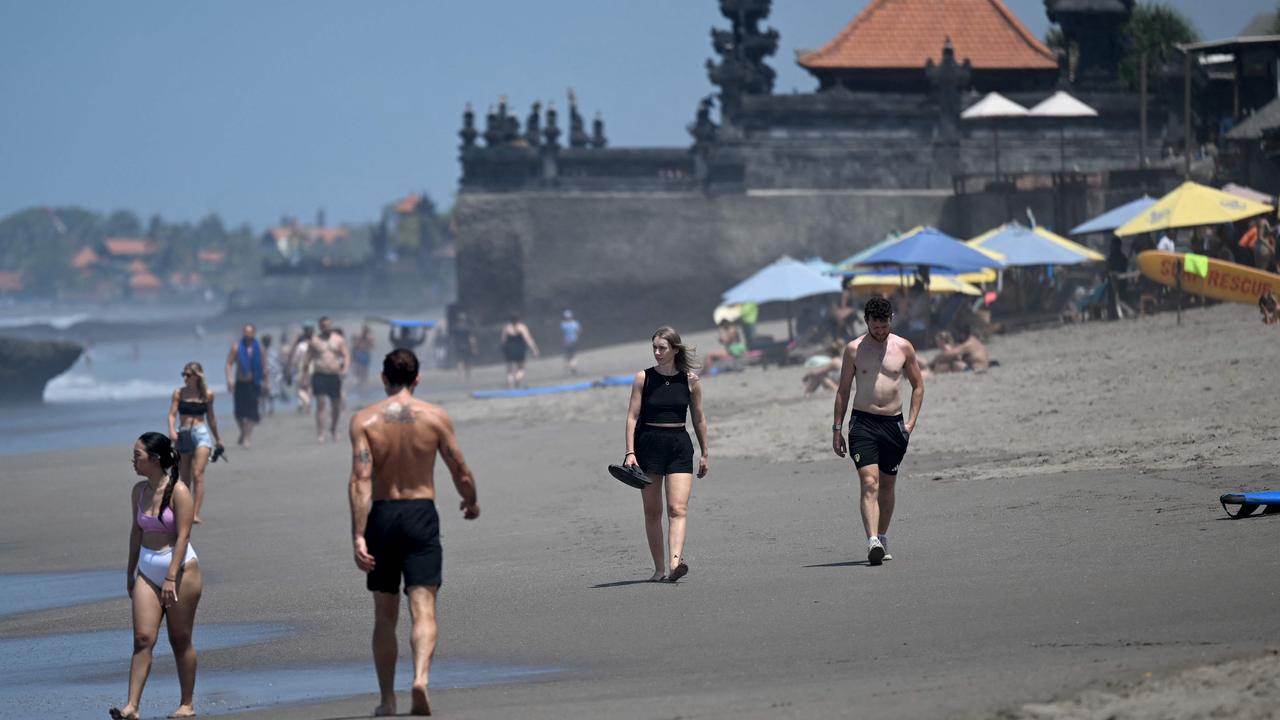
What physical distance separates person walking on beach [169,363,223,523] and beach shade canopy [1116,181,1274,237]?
1432cm

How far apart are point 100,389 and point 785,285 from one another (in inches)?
1246

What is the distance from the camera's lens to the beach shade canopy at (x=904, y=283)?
987 inches

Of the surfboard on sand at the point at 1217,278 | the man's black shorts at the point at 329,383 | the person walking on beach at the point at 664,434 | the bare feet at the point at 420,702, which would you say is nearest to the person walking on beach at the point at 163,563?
the bare feet at the point at 420,702

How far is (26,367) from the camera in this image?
4075 centimetres

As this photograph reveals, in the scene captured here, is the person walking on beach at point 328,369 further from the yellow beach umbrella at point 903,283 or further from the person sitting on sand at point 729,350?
the yellow beach umbrella at point 903,283

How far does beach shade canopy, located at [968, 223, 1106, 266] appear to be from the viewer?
81.3 feet

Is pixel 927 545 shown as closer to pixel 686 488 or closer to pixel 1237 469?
pixel 686 488

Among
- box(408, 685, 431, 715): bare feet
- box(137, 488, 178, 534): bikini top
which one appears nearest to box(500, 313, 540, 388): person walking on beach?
box(137, 488, 178, 534): bikini top

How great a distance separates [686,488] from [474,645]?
Answer: 5.36ft

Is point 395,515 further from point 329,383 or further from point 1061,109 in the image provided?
point 1061,109

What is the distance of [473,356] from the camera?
35.2 meters

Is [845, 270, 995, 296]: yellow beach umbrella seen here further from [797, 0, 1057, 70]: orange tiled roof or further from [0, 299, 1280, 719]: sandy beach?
[797, 0, 1057, 70]: orange tiled roof

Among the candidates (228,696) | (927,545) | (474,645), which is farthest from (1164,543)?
(228,696)

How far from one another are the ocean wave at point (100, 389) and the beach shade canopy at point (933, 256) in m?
24.3
